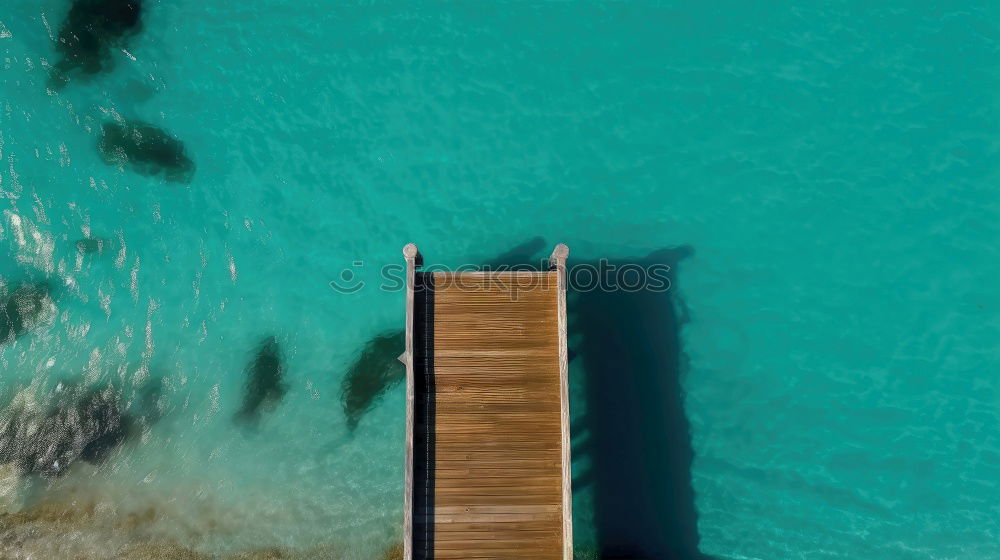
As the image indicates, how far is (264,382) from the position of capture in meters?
19.4

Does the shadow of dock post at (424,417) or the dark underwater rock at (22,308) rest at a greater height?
the dark underwater rock at (22,308)

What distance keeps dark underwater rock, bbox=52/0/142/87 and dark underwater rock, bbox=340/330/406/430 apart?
15.0m

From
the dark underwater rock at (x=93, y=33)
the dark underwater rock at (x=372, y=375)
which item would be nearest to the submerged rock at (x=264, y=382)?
the dark underwater rock at (x=372, y=375)

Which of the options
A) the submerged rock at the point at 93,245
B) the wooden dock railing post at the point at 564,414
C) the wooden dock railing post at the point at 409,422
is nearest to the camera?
the wooden dock railing post at the point at 409,422

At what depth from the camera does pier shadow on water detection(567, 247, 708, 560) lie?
18141 mm

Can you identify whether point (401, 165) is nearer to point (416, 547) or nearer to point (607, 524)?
point (416, 547)

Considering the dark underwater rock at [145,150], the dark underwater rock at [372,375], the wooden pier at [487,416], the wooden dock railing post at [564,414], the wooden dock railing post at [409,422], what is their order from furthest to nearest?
the dark underwater rock at [145,150], the dark underwater rock at [372,375], the wooden pier at [487,416], the wooden dock railing post at [564,414], the wooden dock railing post at [409,422]

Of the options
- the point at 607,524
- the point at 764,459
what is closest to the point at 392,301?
the point at 607,524

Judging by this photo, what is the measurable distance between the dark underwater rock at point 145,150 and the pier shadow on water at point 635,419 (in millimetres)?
15020

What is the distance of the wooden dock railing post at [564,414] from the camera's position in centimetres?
1427

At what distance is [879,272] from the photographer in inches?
771

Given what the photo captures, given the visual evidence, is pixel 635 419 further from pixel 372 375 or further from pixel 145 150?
pixel 145 150

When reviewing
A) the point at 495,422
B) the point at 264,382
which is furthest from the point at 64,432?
the point at 495,422

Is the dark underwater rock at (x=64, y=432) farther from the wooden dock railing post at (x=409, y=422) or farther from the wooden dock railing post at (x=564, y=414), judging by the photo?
the wooden dock railing post at (x=564, y=414)
